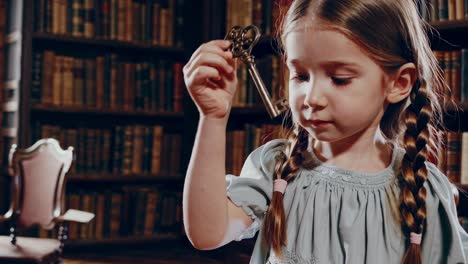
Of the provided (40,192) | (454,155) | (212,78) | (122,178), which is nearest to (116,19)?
(122,178)

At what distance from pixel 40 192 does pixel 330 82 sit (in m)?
2.51

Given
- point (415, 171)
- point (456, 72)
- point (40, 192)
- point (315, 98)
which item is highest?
point (456, 72)

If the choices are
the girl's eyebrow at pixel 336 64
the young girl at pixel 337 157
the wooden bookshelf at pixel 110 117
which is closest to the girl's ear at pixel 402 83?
the young girl at pixel 337 157

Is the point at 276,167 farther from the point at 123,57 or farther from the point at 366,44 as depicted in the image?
the point at 123,57

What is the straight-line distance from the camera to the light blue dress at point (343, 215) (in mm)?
1018

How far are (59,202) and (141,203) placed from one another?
3.09 ft

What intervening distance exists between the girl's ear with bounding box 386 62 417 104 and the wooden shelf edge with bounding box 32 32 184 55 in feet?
9.62

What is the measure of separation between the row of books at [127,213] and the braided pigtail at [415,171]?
9.81 feet

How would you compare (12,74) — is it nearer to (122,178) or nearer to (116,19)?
(116,19)

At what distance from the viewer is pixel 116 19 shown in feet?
12.5

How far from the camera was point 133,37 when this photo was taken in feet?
12.8

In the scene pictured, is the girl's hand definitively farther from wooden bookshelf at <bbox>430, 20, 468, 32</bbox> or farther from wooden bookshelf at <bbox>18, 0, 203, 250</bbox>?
wooden bookshelf at <bbox>18, 0, 203, 250</bbox>

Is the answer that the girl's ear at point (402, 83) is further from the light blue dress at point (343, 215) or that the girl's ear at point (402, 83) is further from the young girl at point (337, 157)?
the light blue dress at point (343, 215)

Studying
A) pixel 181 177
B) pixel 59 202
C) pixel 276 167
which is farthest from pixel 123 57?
pixel 276 167
